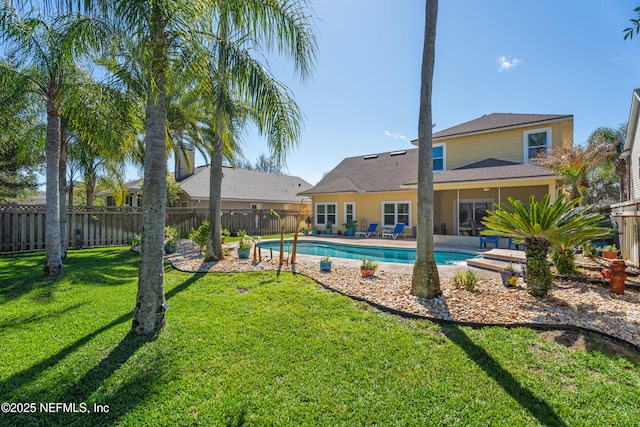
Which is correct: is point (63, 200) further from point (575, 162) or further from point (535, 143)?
point (535, 143)

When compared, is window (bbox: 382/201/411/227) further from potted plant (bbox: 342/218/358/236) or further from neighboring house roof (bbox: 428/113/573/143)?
neighboring house roof (bbox: 428/113/573/143)

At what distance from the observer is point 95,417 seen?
2650 millimetres

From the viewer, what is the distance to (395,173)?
20125 mm

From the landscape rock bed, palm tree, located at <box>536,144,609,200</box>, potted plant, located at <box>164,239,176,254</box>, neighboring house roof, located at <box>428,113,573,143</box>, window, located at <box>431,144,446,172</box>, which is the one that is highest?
neighboring house roof, located at <box>428,113,573,143</box>

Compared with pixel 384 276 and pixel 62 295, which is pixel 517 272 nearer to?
pixel 384 276

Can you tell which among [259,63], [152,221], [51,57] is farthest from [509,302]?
[51,57]

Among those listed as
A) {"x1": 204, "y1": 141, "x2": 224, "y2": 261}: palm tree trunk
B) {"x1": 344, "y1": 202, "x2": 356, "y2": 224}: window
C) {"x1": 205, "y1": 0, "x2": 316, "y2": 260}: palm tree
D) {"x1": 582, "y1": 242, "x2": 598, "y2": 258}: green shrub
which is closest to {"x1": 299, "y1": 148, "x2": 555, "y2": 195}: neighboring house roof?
{"x1": 344, "y1": 202, "x2": 356, "y2": 224}: window

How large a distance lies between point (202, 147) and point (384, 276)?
1173 cm

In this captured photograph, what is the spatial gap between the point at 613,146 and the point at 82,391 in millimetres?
19021

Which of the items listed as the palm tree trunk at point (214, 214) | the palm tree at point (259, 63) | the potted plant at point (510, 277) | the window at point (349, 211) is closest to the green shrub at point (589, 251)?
the potted plant at point (510, 277)

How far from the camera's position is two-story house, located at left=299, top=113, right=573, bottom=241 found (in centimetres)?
1415

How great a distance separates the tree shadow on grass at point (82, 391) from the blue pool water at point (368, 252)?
9545 mm

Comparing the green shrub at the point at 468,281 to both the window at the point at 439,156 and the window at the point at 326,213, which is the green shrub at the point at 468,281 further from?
the window at the point at 326,213

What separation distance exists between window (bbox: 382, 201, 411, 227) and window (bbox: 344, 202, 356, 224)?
2196 millimetres
